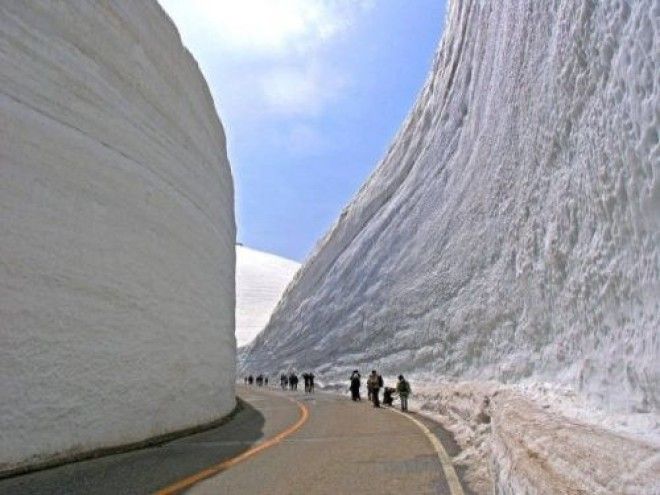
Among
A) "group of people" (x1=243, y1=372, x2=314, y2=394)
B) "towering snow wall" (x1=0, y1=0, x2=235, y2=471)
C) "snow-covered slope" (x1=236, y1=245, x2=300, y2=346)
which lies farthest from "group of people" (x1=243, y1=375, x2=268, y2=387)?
"towering snow wall" (x1=0, y1=0, x2=235, y2=471)

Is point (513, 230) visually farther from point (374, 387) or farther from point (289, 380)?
point (289, 380)

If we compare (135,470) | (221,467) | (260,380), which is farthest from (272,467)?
(260,380)

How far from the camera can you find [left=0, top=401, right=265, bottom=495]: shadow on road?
23.8ft

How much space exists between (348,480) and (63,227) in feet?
15.6

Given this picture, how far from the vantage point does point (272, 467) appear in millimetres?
8914

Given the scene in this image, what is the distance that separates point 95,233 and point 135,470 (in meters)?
3.37

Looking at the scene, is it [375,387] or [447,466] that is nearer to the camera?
[447,466]

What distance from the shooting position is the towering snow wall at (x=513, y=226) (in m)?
5.30

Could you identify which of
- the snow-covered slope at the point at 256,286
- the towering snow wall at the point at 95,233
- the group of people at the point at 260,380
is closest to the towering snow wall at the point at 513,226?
the group of people at the point at 260,380

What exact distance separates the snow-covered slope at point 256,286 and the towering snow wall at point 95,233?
6248cm

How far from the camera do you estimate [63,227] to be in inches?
364

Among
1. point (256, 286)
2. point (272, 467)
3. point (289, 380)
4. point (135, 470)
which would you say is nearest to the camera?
point (135, 470)

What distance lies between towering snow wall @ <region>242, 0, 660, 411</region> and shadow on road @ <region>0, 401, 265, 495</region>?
4652mm

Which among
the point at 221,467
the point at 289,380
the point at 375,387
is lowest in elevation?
the point at 221,467
